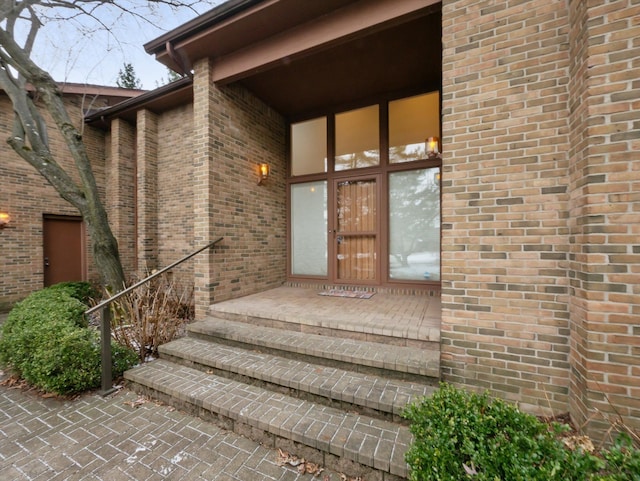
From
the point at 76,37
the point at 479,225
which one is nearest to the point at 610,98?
the point at 479,225

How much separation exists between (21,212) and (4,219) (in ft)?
1.20

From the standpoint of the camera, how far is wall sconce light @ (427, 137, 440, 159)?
4555mm

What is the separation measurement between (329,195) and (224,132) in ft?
7.34

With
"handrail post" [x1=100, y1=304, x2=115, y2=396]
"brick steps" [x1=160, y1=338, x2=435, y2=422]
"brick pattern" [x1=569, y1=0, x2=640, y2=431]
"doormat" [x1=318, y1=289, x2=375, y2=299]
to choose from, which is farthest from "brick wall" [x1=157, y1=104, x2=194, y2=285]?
"brick pattern" [x1=569, y1=0, x2=640, y2=431]

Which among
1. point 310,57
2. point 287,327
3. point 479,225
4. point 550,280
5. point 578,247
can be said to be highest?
point 310,57

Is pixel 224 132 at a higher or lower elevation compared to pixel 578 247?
higher

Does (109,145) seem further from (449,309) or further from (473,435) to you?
(473,435)

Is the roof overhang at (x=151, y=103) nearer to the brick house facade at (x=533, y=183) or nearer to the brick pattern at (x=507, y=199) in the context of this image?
the brick house facade at (x=533, y=183)

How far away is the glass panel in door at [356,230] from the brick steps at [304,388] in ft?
7.39

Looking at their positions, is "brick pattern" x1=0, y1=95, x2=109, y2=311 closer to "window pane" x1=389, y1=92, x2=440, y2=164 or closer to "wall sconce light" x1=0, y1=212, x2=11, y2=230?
"wall sconce light" x1=0, y1=212, x2=11, y2=230

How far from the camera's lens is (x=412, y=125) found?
15.6 ft

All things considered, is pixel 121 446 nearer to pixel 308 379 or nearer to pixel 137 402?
pixel 137 402

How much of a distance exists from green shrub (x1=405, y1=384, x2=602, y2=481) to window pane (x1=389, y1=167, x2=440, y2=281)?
330 cm

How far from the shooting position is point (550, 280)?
7.25ft
